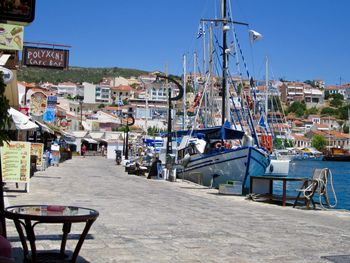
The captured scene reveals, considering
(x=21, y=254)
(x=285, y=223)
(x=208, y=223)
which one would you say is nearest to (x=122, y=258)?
(x=21, y=254)

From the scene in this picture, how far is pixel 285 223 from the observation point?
1143 centimetres

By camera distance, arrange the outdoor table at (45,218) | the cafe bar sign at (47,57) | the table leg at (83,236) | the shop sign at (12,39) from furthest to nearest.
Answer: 1. the cafe bar sign at (47,57)
2. the shop sign at (12,39)
3. the table leg at (83,236)
4. the outdoor table at (45,218)

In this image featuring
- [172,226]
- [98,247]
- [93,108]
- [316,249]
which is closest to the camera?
[98,247]

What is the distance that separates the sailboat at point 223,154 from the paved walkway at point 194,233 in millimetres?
11194

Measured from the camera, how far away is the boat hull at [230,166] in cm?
2627

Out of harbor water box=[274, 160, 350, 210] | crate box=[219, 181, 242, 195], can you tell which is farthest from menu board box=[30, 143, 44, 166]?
harbor water box=[274, 160, 350, 210]

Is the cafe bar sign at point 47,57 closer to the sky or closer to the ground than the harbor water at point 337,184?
closer to the sky

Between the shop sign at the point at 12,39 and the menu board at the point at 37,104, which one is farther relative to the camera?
the menu board at the point at 37,104

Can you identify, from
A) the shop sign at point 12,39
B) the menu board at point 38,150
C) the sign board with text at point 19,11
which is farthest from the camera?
the menu board at point 38,150

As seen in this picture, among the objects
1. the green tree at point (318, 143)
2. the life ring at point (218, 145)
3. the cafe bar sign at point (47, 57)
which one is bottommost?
the green tree at point (318, 143)

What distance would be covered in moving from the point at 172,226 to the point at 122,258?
2.99 m

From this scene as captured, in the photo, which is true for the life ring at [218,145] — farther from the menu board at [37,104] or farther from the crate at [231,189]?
the crate at [231,189]

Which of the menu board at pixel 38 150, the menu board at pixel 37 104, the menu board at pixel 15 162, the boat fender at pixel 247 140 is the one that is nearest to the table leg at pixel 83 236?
the menu board at pixel 15 162

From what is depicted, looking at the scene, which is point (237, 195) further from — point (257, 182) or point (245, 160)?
point (245, 160)
